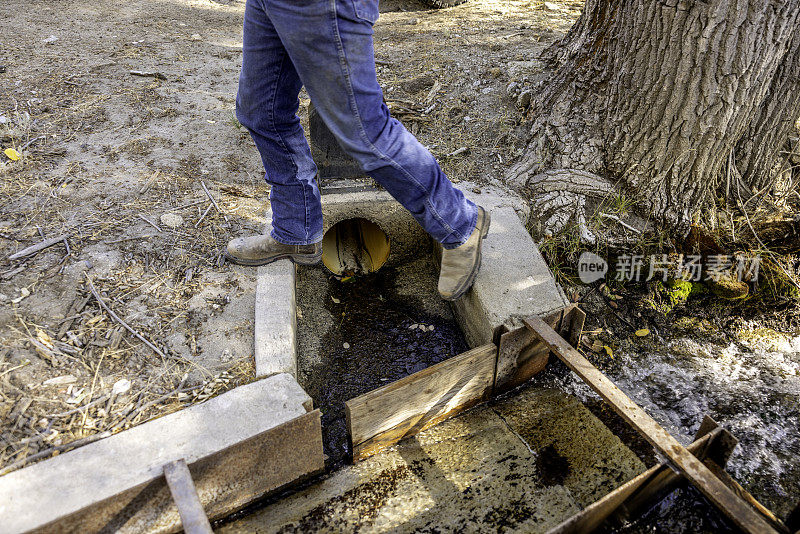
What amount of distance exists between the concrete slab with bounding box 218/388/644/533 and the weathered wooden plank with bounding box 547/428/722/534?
0.20m

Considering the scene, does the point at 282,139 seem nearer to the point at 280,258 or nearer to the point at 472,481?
the point at 280,258

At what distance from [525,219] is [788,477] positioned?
180cm

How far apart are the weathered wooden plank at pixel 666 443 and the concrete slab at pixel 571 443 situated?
34cm

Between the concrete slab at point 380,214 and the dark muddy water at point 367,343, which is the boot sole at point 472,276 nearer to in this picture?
the dark muddy water at point 367,343

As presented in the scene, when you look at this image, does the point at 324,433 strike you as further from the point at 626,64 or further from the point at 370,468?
the point at 626,64

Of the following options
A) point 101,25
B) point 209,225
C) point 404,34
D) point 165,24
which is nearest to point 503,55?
point 404,34

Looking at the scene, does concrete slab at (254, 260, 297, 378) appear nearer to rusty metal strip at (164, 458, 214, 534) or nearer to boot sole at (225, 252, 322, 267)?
boot sole at (225, 252, 322, 267)

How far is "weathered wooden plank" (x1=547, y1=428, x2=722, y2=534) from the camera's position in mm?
1872

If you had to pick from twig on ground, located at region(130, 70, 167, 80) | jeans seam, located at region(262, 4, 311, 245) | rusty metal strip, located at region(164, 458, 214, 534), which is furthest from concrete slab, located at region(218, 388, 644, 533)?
twig on ground, located at region(130, 70, 167, 80)

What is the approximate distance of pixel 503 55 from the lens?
4.84m

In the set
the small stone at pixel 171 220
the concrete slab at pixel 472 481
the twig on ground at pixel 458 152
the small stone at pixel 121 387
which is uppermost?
the twig on ground at pixel 458 152

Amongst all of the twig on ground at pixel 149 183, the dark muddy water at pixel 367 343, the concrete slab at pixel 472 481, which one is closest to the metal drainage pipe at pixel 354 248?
the dark muddy water at pixel 367 343

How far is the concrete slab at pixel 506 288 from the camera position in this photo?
264cm

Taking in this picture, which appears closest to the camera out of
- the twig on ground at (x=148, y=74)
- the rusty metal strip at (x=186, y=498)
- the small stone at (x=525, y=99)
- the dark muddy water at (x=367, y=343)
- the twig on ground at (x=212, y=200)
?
the rusty metal strip at (x=186, y=498)
